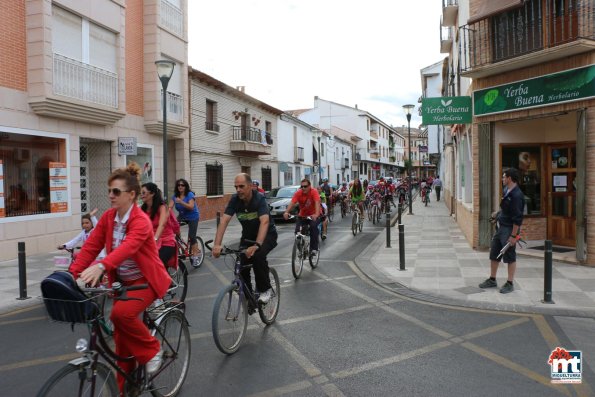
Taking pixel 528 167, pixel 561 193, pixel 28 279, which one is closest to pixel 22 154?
pixel 28 279

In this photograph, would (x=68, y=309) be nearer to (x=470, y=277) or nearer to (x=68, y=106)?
(x=470, y=277)

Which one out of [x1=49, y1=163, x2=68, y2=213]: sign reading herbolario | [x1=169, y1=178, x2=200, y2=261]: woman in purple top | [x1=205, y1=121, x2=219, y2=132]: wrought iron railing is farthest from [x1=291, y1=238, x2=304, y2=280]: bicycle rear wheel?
[x1=205, y1=121, x2=219, y2=132]: wrought iron railing

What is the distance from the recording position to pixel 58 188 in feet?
39.2

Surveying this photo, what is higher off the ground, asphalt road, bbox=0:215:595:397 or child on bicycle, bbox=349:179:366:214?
child on bicycle, bbox=349:179:366:214

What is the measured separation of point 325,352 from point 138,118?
42.2ft

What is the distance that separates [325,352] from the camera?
4570 millimetres

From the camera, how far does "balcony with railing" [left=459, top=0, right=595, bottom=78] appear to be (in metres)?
8.20

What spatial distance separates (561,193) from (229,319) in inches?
356

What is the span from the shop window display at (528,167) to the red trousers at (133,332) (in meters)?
9.46

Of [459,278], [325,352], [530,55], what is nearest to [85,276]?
[325,352]

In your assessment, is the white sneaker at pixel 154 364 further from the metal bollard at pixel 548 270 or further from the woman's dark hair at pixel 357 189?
the woman's dark hair at pixel 357 189

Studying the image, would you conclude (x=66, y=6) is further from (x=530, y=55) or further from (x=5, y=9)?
(x=530, y=55)

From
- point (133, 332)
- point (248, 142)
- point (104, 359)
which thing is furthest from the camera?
point (248, 142)

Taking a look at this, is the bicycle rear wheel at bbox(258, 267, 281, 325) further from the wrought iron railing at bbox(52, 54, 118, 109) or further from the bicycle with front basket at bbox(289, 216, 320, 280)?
the wrought iron railing at bbox(52, 54, 118, 109)
